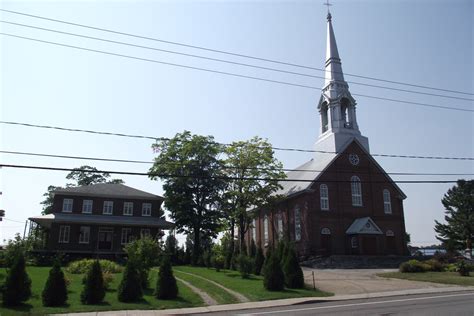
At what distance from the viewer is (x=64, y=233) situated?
42969mm

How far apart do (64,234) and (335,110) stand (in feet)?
112

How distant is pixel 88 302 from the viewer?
1716 centimetres

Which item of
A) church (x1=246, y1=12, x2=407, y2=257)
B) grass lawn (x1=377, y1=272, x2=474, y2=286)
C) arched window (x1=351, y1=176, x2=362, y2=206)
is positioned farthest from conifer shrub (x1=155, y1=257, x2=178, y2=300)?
arched window (x1=351, y1=176, x2=362, y2=206)

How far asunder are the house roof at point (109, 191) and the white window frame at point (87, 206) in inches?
37.7

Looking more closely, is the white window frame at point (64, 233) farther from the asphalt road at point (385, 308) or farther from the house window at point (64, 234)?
the asphalt road at point (385, 308)

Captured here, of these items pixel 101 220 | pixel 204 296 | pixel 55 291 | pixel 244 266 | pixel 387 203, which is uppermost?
pixel 387 203

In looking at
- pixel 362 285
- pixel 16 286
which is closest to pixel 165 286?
pixel 16 286

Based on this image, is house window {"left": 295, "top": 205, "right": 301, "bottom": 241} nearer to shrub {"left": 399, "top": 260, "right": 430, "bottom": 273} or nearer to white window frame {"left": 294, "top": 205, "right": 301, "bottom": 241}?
white window frame {"left": 294, "top": 205, "right": 301, "bottom": 241}

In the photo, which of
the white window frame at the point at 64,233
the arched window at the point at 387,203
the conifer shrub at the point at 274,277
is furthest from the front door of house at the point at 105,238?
the arched window at the point at 387,203

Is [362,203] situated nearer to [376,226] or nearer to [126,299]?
[376,226]

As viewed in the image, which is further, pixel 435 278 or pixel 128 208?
pixel 128 208

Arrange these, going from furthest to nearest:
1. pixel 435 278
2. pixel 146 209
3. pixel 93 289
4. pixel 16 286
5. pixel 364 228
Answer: pixel 146 209 → pixel 364 228 → pixel 435 278 → pixel 93 289 → pixel 16 286

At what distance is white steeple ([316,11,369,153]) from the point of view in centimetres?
4675

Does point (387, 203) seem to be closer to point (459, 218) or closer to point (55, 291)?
point (459, 218)
